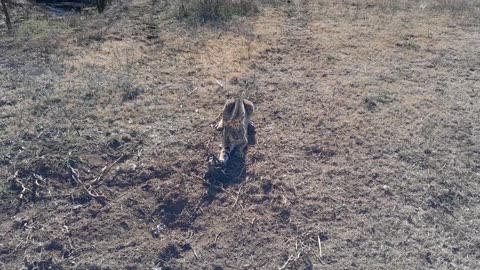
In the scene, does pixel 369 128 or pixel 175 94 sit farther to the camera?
pixel 175 94

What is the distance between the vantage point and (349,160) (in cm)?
472

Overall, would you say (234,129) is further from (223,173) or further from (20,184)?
(20,184)

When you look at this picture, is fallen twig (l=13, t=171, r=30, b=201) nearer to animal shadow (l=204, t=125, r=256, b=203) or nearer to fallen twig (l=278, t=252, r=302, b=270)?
animal shadow (l=204, t=125, r=256, b=203)

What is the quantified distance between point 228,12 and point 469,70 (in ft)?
11.4

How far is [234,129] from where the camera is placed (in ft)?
15.0

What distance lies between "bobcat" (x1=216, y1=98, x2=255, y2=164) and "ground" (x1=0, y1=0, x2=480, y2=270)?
14 cm

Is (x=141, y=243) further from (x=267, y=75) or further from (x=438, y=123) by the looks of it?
(x=438, y=123)

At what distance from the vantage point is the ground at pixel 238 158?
390 centimetres

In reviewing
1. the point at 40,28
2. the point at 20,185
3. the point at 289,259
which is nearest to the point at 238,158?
the point at 289,259

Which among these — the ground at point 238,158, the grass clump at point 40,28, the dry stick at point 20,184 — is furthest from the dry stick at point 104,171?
the grass clump at point 40,28

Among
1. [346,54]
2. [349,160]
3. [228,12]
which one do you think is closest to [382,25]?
[346,54]

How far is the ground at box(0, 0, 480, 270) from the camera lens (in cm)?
390

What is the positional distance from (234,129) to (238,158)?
29 centimetres

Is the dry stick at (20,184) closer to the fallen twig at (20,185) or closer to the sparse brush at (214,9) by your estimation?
the fallen twig at (20,185)
